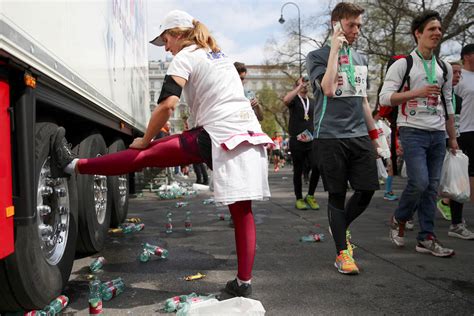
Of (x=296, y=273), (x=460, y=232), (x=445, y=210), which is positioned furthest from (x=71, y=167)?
(x=445, y=210)

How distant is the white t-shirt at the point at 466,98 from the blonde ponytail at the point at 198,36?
3.29 meters

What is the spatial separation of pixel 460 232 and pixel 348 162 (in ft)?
6.21

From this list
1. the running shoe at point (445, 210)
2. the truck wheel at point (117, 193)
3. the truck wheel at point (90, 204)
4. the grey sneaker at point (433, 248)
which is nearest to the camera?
the truck wheel at point (90, 204)

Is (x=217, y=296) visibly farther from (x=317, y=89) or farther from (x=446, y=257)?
(x=446, y=257)

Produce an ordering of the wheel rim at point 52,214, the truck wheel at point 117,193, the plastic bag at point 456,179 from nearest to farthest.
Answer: the wheel rim at point 52,214, the plastic bag at point 456,179, the truck wheel at point 117,193

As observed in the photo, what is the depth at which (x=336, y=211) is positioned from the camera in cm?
353

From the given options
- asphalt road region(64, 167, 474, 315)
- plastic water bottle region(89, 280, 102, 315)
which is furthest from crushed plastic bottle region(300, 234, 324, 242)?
plastic water bottle region(89, 280, 102, 315)

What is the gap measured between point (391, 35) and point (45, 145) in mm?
21728

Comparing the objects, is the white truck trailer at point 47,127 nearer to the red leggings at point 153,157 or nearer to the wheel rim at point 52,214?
the wheel rim at point 52,214

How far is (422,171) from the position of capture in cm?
376

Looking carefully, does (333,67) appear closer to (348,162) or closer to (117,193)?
(348,162)

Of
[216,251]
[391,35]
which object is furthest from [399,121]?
[391,35]

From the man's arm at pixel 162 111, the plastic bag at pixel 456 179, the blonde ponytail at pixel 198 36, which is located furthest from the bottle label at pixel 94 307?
the plastic bag at pixel 456 179

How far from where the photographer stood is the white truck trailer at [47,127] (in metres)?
1.95
